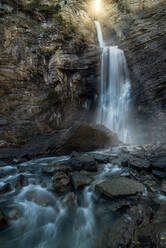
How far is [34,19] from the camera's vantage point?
51.1 ft

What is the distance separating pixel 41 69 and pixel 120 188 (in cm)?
1384

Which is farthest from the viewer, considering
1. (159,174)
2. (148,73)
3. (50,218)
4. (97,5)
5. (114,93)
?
(97,5)

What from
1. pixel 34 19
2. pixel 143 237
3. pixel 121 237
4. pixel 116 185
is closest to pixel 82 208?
pixel 116 185

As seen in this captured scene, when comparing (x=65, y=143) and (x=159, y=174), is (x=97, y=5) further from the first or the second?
(x=159, y=174)

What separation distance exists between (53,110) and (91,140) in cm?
626

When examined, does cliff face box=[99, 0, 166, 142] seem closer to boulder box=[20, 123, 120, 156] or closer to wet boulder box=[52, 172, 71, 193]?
boulder box=[20, 123, 120, 156]

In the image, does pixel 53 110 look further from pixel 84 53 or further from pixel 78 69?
pixel 84 53

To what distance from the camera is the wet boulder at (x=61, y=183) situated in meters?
4.21

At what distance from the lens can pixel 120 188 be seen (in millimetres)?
3818

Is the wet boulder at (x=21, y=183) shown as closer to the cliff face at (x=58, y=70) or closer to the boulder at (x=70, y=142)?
the boulder at (x=70, y=142)

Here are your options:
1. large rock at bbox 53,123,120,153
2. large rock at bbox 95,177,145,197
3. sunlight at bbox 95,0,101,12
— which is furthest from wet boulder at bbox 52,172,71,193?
sunlight at bbox 95,0,101,12

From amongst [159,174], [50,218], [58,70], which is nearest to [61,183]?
[50,218]

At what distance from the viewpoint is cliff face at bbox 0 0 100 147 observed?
1175cm

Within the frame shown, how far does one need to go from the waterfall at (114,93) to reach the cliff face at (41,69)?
4.77 feet
